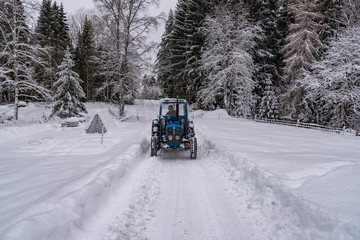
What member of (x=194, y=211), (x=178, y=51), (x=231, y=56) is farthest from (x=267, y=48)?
(x=194, y=211)

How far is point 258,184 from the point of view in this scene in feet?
14.6

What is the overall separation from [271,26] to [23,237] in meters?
28.4

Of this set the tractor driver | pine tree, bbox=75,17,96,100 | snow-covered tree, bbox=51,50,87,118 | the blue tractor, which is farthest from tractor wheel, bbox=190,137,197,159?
pine tree, bbox=75,17,96,100

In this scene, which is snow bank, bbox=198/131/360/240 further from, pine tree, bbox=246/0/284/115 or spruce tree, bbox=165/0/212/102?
spruce tree, bbox=165/0/212/102

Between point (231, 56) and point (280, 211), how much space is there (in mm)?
21306

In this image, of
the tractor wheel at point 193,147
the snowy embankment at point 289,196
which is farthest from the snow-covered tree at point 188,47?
the snowy embankment at point 289,196

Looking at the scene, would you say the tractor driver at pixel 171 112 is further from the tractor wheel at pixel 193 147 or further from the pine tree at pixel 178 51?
the pine tree at pixel 178 51

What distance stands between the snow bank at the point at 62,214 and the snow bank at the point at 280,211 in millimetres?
2821

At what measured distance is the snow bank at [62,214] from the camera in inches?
90.6

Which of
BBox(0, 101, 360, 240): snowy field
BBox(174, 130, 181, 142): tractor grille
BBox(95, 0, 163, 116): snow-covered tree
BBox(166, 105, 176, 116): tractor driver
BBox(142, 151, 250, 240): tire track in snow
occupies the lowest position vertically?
BBox(142, 151, 250, 240): tire track in snow

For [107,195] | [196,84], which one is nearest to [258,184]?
[107,195]

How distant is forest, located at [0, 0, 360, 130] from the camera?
13383mm

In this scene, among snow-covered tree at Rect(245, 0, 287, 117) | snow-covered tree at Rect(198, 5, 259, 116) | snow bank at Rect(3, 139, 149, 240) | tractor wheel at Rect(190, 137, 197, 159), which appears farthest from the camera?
snow-covered tree at Rect(245, 0, 287, 117)

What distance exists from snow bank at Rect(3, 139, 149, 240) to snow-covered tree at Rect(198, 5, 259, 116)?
20336 mm
